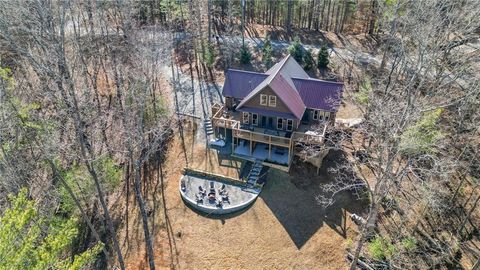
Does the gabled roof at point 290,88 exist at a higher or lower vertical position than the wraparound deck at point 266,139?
higher

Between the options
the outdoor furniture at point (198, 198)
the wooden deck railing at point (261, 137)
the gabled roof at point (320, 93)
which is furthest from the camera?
the gabled roof at point (320, 93)

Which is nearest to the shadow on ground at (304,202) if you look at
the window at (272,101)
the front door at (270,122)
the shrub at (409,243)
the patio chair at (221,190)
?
the patio chair at (221,190)

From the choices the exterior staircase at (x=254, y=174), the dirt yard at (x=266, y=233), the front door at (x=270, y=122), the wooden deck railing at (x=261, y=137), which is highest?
the front door at (x=270, y=122)

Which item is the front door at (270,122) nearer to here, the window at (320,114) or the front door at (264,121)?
the front door at (264,121)

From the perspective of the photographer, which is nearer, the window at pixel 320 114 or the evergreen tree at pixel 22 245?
the evergreen tree at pixel 22 245

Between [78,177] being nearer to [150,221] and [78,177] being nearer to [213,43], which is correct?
[150,221]

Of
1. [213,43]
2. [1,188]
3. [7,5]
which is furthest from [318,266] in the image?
[213,43]

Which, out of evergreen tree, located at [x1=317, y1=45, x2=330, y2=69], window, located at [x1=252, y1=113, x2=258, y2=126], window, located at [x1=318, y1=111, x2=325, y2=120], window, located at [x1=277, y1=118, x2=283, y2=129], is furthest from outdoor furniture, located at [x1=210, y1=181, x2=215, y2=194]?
evergreen tree, located at [x1=317, y1=45, x2=330, y2=69]

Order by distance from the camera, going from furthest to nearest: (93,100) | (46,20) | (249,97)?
(93,100) < (249,97) < (46,20)
